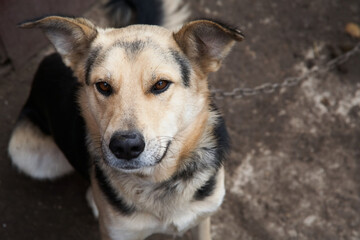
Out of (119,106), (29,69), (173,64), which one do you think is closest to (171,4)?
(173,64)

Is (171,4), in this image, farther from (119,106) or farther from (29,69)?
(29,69)

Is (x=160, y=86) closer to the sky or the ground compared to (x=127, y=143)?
closer to the sky

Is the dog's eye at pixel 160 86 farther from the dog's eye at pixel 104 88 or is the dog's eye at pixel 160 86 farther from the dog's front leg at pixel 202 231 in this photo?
the dog's front leg at pixel 202 231

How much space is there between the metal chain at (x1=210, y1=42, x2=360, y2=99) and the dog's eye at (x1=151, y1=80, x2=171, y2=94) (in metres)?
2.29

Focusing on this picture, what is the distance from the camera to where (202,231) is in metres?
3.74

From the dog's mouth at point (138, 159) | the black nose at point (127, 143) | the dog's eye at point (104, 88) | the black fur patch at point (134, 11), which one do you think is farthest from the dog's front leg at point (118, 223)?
the black fur patch at point (134, 11)

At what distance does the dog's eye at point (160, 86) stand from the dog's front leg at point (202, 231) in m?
1.41

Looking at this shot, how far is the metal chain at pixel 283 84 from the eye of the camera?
5000mm

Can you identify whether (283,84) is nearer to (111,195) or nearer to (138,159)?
(111,195)

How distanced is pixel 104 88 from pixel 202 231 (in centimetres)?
166

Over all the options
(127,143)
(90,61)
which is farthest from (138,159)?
(90,61)

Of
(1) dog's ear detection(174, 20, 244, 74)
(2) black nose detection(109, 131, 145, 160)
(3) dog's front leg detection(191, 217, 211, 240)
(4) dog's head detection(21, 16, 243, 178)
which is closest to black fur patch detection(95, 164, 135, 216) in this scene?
(4) dog's head detection(21, 16, 243, 178)

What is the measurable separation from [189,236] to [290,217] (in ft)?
3.29

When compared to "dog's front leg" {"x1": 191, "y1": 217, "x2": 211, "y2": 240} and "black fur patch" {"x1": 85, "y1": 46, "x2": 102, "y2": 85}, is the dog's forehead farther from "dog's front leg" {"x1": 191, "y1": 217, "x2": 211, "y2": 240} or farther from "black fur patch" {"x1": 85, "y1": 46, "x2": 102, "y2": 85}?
"dog's front leg" {"x1": 191, "y1": 217, "x2": 211, "y2": 240}
